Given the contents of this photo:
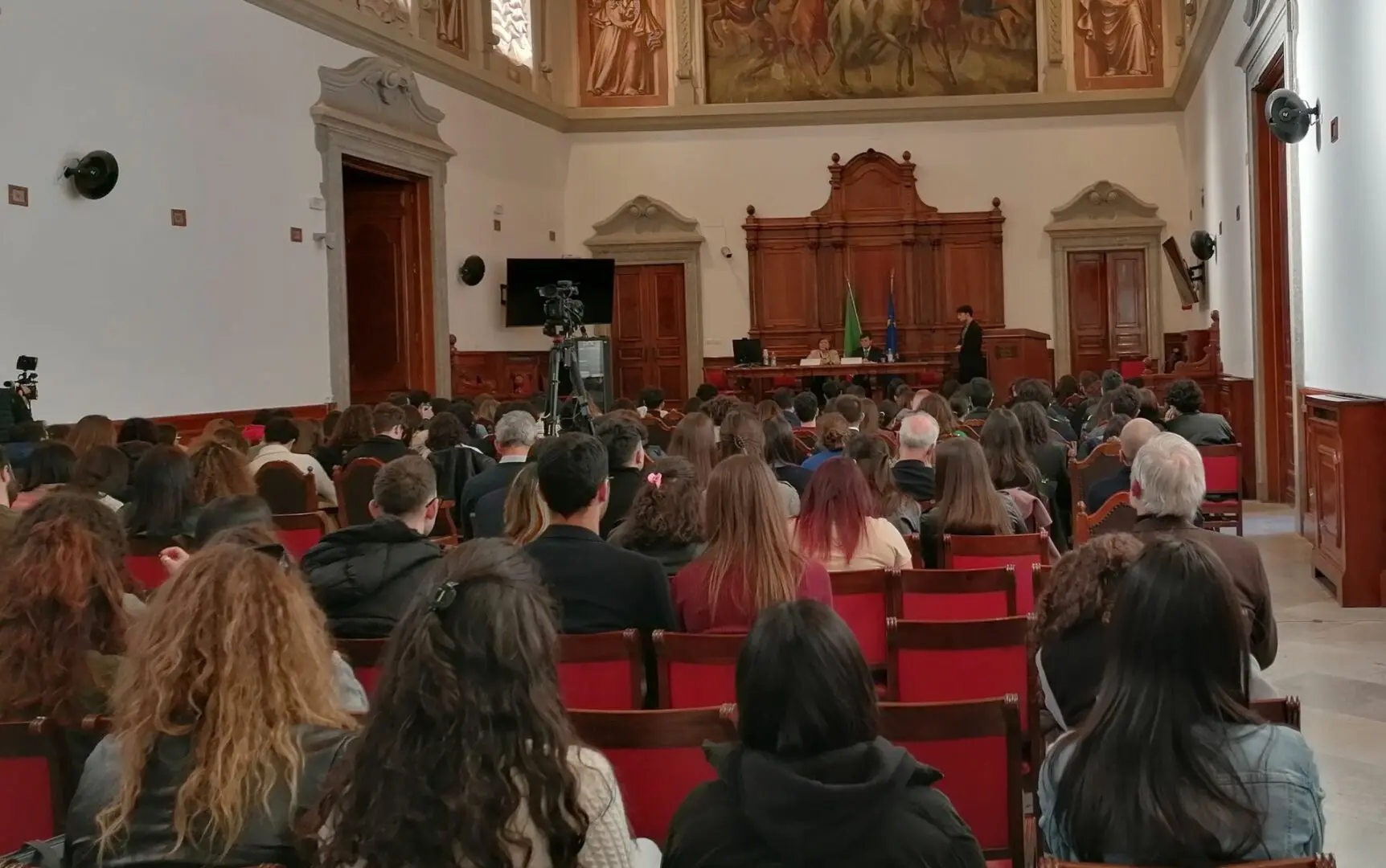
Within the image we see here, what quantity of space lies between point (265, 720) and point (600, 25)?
1796 centimetres

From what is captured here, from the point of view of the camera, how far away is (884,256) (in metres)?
18.7

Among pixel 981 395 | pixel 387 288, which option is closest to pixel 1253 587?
pixel 981 395

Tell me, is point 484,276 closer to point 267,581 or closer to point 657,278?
point 657,278

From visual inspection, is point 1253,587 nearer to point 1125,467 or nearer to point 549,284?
point 1125,467

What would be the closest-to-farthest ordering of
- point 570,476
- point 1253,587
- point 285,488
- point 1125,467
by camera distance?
point 1253,587
point 570,476
point 1125,467
point 285,488

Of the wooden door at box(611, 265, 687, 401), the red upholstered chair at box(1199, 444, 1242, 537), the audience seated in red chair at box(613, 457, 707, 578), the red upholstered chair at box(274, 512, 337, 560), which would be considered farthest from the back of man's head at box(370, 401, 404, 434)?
the wooden door at box(611, 265, 687, 401)

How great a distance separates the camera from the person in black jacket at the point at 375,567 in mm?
3736

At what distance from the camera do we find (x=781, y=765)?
72.2 inches

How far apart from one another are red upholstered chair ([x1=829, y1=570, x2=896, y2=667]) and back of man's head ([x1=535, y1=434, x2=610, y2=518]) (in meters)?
0.89

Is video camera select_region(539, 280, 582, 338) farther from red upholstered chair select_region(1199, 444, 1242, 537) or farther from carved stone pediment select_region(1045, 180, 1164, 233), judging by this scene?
carved stone pediment select_region(1045, 180, 1164, 233)

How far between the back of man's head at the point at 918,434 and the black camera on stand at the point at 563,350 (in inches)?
140

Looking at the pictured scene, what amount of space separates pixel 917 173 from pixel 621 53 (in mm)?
4658

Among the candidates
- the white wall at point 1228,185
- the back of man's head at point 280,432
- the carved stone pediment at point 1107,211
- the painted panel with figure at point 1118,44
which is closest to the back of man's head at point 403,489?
the back of man's head at point 280,432

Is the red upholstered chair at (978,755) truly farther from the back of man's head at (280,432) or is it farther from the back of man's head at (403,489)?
the back of man's head at (280,432)
